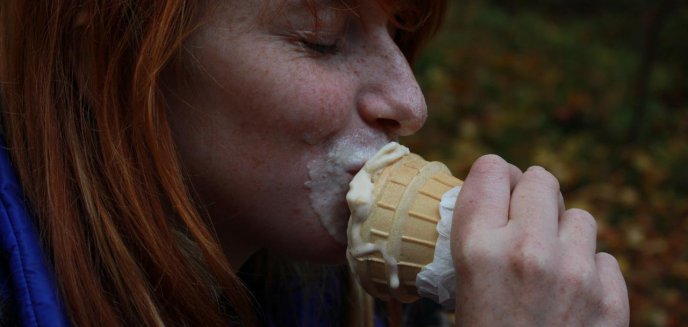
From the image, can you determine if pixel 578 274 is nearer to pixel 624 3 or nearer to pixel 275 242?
pixel 275 242

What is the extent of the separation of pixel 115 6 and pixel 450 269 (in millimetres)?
867

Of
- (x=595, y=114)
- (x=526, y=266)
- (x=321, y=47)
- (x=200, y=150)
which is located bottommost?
(x=595, y=114)

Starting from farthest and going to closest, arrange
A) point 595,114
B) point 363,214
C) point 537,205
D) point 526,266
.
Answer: point 595,114 < point 363,214 < point 537,205 < point 526,266

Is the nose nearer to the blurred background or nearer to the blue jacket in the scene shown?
the blue jacket

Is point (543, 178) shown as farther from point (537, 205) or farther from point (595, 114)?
point (595, 114)

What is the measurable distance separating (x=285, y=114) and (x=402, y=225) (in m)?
0.33

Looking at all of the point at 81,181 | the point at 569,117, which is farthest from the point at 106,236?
the point at 569,117

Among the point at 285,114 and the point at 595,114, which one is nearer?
the point at 285,114

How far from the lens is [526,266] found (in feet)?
5.21

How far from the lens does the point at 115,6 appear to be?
176cm

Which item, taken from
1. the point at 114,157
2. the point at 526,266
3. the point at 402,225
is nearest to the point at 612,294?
the point at 526,266

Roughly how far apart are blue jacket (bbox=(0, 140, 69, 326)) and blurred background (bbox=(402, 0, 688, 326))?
441 centimetres

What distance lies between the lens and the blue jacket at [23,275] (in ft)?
5.17

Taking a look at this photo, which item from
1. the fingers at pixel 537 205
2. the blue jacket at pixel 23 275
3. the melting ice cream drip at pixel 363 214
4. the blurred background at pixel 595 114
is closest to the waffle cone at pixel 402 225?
the melting ice cream drip at pixel 363 214
